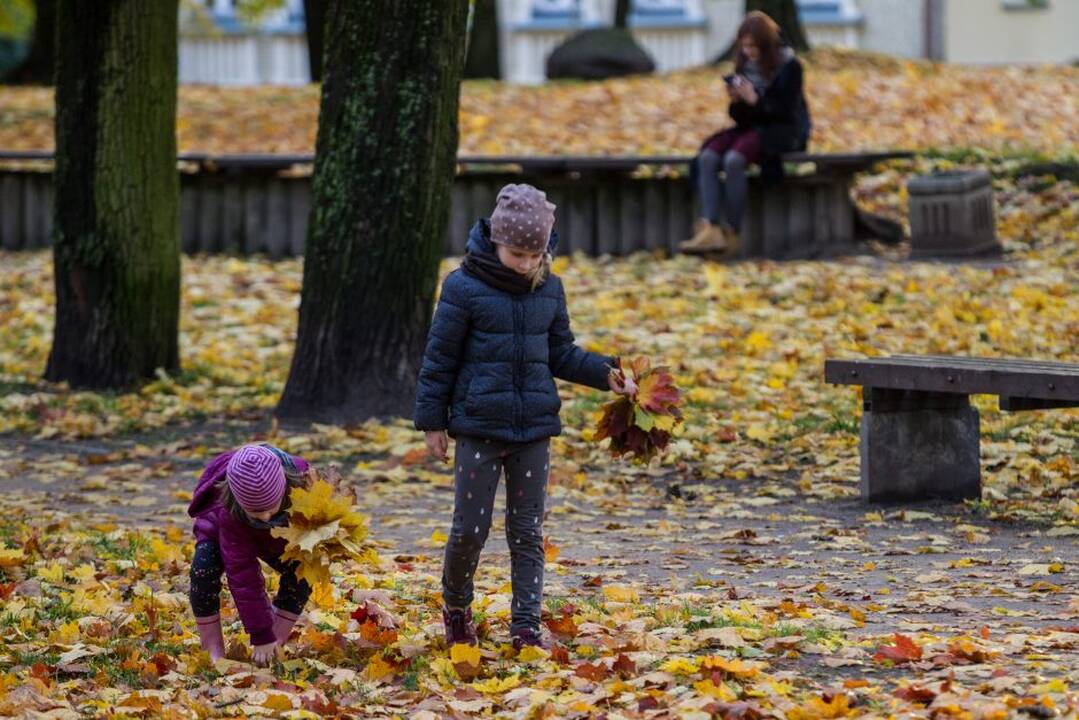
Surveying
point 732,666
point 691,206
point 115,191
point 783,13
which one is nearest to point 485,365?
point 732,666

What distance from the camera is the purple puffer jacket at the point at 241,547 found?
5359 mm

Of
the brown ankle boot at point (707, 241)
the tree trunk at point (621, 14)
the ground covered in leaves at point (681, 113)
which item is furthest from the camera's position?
the tree trunk at point (621, 14)

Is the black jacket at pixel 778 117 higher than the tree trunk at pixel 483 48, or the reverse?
the tree trunk at pixel 483 48

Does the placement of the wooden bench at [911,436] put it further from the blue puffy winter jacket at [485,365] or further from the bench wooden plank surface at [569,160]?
the bench wooden plank surface at [569,160]

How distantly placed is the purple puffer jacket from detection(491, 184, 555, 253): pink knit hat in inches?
36.3

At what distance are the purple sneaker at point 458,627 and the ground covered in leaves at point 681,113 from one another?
12226mm

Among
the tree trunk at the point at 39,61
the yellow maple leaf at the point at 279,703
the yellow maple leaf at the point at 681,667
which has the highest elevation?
the tree trunk at the point at 39,61

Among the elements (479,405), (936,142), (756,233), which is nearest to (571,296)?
(756,233)

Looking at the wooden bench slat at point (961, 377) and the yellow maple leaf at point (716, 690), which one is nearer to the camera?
the yellow maple leaf at point (716, 690)

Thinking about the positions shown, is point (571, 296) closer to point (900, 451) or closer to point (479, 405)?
point (900, 451)

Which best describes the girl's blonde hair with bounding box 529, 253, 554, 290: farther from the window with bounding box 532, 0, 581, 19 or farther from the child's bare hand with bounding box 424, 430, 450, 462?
the window with bounding box 532, 0, 581, 19

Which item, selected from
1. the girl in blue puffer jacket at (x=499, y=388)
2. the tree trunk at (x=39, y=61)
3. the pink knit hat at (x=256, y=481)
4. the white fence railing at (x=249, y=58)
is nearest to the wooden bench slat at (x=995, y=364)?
the girl in blue puffer jacket at (x=499, y=388)

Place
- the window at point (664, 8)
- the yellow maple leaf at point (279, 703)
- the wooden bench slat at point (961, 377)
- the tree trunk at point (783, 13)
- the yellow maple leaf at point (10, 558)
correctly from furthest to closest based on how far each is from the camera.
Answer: the window at point (664, 8), the tree trunk at point (783, 13), the wooden bench slat at point (961, 377), the yellow maple leaf at point (10, 558), the yellow maple leaf at point (279, 703)

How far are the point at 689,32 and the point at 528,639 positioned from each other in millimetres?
26026
